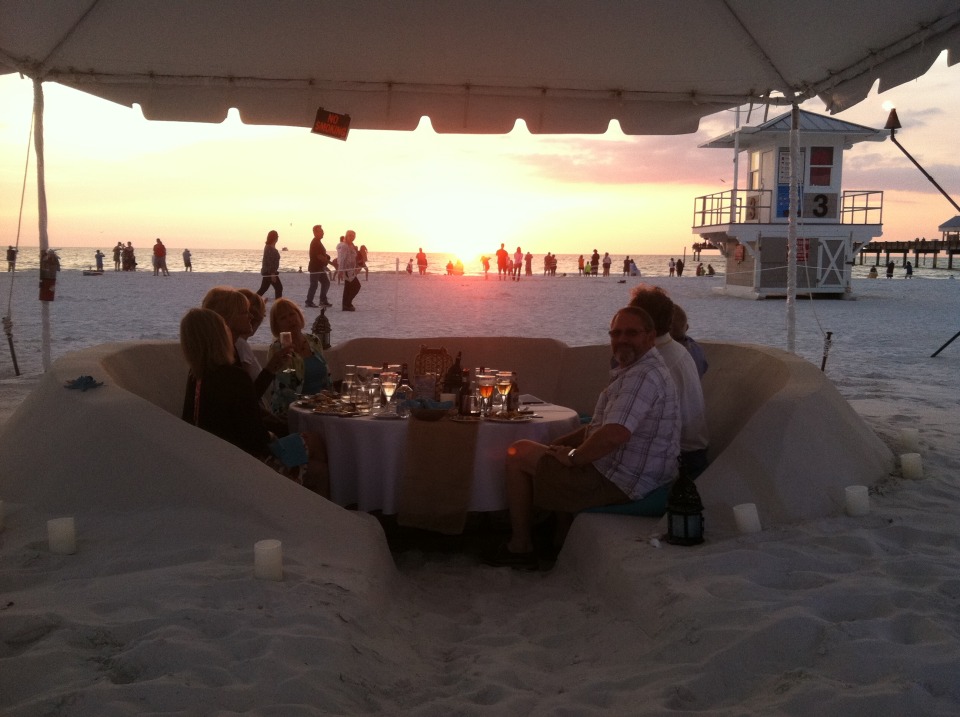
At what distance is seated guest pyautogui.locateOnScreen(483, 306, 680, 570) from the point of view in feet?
11.8

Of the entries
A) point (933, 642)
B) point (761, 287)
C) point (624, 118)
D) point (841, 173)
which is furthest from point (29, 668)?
point (841, 173)

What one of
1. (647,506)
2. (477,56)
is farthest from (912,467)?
(477,56)

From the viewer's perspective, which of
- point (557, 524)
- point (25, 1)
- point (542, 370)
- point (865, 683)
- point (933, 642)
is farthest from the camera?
point (542, 370)

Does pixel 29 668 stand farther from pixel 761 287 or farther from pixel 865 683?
pixel 761 287

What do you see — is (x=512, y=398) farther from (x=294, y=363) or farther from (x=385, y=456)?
(x=294, y=363)

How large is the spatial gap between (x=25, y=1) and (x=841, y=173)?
21409 mm

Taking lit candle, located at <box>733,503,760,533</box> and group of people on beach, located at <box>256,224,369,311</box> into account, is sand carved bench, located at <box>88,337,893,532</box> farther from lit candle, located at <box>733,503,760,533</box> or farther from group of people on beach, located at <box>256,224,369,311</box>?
group of people on beach, located at <box>256,224,369,311</box>

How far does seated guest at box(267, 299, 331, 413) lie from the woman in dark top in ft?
2.11

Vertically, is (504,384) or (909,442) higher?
(504,384)

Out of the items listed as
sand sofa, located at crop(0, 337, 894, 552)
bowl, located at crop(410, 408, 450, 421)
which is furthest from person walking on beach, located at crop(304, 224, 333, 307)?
bowl, located at crop(410, 408, 450, 421)

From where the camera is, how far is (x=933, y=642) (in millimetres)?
2449

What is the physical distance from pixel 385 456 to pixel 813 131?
20.8 m

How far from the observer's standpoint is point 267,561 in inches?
117

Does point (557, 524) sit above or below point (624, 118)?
below
